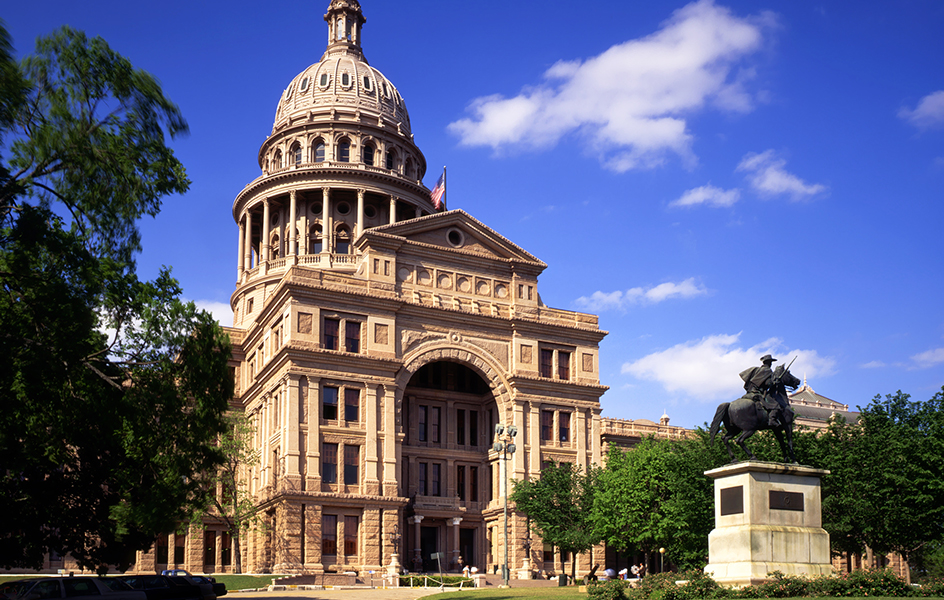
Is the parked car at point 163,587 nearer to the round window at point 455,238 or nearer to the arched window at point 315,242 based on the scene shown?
the round window at point 455,238

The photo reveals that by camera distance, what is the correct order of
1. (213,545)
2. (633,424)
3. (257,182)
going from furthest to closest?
(257,182) → (633,424) → (213,545)

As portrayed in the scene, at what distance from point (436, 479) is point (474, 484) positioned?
3263 mm

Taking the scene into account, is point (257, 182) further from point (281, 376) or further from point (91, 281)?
point (91, 281)

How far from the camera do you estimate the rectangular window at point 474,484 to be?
231 feet

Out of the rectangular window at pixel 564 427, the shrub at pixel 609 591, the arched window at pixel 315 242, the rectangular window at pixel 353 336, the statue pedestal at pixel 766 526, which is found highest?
the arched window at pixel 315 242

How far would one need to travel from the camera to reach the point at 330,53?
344 ft

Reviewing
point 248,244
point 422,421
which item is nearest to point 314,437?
point 422,421

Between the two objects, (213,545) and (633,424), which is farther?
(633,424)

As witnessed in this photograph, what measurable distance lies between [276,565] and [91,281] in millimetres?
37820

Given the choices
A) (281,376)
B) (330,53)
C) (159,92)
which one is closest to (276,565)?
(281,376)

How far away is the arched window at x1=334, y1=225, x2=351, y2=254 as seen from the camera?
3543 inches

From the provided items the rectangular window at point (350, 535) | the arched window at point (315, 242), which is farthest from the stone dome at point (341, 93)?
the rectangular window at point (350, 535)

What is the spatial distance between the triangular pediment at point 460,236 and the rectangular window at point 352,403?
39.8 feet

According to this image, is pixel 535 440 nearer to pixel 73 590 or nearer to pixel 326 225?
pixel 326 225
